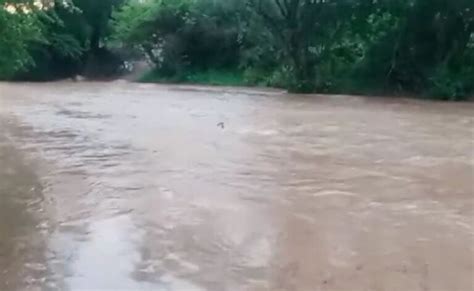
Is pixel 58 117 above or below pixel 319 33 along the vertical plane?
below

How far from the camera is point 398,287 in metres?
5.27

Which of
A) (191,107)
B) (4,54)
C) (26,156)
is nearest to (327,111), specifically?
(191,107)

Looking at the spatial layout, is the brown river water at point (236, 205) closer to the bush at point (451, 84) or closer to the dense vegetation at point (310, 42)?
the dense vegetation at point (310, 42)

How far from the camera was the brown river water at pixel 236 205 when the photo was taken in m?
5.56

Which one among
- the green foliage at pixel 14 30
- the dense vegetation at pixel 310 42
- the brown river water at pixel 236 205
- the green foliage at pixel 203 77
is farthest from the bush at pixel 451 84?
the green foliage at pixel 14 30

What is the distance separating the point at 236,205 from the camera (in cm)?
793

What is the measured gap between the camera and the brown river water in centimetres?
556

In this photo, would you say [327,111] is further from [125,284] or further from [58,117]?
[125,284]

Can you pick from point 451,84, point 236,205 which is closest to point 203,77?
point 451,84

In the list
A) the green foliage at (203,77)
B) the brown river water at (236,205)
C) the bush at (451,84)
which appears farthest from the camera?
the green foliage at (203,77)

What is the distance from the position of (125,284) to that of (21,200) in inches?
120

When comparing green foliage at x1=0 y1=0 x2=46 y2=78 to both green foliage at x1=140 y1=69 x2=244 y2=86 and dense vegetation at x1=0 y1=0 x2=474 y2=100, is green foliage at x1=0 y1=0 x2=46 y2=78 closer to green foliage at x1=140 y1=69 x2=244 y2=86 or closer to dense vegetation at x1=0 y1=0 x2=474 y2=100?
dense vegetation at x1=0 y1=0 x2=474 y2=100

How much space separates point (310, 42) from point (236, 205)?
63.4 feet

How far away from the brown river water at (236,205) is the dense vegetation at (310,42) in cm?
692
